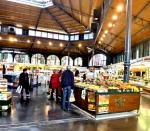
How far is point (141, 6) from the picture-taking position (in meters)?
11.0

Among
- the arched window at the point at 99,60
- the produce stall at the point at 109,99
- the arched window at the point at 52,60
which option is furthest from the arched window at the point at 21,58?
the produce stall at the point at 109,99

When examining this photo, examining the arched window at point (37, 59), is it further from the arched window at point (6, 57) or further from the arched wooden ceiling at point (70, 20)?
the arched window at point (6, 57)

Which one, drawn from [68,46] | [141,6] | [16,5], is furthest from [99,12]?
[68,46]

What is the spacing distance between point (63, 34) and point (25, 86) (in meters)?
19.6

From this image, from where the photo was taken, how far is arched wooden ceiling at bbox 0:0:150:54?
12.8 meters

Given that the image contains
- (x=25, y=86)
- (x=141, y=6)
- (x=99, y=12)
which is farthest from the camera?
(x=99, y=12)

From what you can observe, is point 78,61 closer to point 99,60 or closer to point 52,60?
point 99,60

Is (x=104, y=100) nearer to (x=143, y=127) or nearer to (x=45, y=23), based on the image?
(x=143, y=127)

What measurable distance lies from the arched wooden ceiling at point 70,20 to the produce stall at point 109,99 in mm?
5678

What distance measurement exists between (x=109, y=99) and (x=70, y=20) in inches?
724

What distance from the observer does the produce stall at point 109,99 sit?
5969mm

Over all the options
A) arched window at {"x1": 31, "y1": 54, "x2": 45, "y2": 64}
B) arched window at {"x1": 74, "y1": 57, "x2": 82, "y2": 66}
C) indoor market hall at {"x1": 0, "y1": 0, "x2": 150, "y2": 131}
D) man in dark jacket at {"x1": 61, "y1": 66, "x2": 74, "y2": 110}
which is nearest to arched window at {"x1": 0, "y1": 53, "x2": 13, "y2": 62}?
indoor market hall at {"x1": 0, "y1": 0, "x2": 150, "y2": 131}

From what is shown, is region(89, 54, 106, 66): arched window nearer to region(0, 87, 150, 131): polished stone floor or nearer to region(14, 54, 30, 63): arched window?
region(14, 54, 30, 63): arched window

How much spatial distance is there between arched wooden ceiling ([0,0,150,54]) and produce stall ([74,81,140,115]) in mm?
5678
